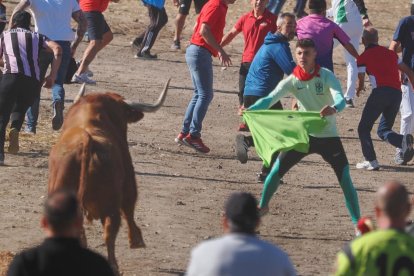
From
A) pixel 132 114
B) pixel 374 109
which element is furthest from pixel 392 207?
pixel 374 109

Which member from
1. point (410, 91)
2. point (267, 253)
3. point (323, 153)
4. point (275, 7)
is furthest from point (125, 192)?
point (275, 7)

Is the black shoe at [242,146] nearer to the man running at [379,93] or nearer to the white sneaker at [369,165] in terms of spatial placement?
the man running at [379,93]

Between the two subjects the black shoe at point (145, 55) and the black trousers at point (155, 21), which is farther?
Result: the black shoe at point (145, 55)

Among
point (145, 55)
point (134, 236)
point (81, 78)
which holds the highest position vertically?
point (134, 236)

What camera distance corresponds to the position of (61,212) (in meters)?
6.51

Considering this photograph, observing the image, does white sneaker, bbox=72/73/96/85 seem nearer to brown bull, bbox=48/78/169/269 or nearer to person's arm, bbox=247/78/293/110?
person's arm, bbox=247/78/293/110

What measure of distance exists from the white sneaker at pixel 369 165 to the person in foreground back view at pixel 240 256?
31.1ft

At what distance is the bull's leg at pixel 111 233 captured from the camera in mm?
10352

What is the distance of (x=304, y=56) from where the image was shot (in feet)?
39.7

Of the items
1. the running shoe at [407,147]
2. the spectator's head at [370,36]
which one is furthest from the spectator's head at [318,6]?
the running shoe at [407,147]

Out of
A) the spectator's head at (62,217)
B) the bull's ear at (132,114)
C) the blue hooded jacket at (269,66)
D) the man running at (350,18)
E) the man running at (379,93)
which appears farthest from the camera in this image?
the man running at (350,18)

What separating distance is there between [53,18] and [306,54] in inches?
219

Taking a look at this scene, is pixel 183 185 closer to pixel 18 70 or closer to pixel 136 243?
pixel 18 70

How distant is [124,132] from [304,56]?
75.1 inches
